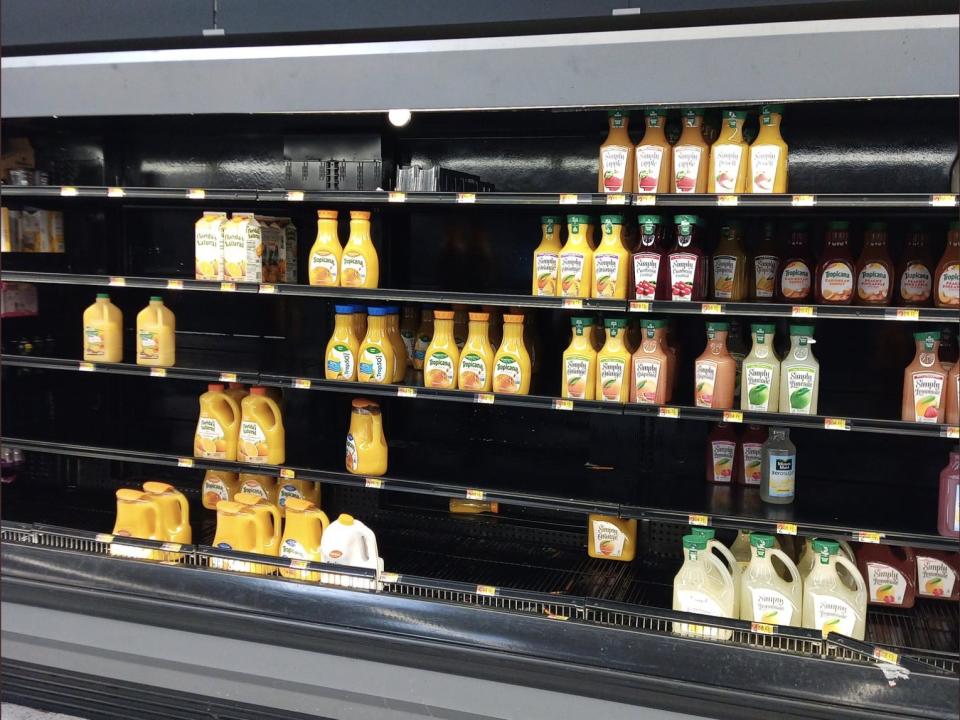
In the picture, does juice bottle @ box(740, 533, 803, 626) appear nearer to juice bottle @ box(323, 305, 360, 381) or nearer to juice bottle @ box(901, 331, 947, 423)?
juice bottle @ box(901, 331, 947, 423)

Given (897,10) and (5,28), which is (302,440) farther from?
(897,10)

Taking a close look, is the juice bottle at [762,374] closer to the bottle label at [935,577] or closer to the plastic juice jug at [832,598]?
the plastic juice jug at [832,598]

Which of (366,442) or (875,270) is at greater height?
(875,270)

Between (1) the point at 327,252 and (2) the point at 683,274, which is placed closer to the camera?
(2) the point at 683,274

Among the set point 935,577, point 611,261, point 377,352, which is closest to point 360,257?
point 377,352

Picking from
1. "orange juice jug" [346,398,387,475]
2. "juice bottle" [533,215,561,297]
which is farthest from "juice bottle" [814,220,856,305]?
"orange juice jug" [346,398,387,475]

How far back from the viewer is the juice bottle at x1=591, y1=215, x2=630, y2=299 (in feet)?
9.55

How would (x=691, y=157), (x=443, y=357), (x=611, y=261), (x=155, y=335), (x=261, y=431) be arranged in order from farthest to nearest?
1. (x=155, y=335)
2. (x=261, y=431)
3. (x=443, y=357)
4. (x=611, y=261)
5. (x=691, y=157)

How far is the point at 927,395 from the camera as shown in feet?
8.99

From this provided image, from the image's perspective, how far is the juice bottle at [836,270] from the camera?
2914mm

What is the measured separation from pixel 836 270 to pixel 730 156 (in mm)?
553

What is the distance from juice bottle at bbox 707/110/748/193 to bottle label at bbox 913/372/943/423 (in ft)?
2.77

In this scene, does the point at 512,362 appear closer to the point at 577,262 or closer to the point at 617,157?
the point at 577,262

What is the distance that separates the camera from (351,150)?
3426mm
